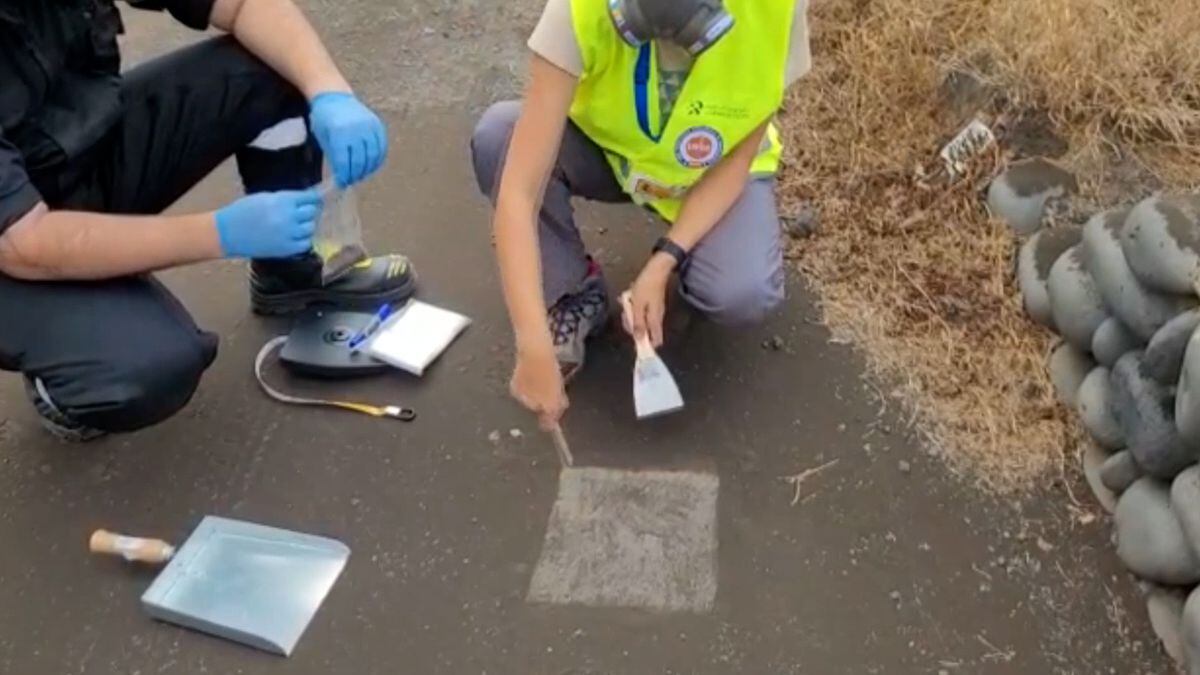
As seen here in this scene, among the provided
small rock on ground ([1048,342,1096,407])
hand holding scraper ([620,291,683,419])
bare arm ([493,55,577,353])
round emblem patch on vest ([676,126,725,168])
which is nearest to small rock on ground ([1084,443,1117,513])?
small rock on ground ([1048,342,1096,407])

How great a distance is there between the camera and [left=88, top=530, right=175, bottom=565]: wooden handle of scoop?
207 cm

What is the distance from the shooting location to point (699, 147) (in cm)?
217

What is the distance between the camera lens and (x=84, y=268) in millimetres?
2010

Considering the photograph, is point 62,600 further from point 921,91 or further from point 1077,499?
point 921,91

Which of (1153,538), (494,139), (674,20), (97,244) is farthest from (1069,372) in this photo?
(97,244)

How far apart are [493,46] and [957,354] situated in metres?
1.66

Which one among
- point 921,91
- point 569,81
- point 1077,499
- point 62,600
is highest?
point 569,81

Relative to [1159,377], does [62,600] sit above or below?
below

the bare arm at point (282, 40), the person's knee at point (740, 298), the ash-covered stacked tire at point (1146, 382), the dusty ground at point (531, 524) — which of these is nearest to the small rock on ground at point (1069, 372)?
the ash-covered stacked tire at point (1146, 382)

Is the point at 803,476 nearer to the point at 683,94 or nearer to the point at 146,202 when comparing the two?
the point at 683,94

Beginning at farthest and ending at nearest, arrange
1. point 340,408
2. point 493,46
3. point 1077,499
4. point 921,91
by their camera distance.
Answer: point 493,46 → point 921,91 → point 340,408 → point 1077,499

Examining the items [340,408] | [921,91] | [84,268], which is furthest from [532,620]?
[921,91]

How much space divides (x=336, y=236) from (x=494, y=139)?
36 cm

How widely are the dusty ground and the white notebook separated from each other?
0.03 metres
